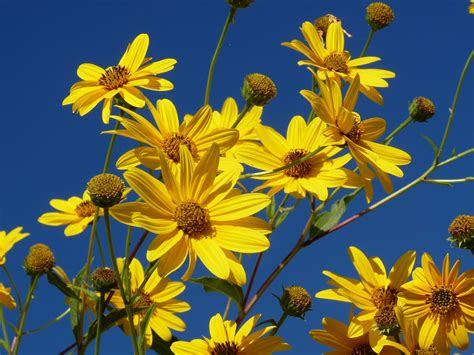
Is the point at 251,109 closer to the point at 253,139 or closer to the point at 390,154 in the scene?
the point at 253,139

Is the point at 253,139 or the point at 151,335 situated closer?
the point at 151,335

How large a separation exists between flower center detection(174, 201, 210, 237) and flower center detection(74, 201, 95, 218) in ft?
4.00

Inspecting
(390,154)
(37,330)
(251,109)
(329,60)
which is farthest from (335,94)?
(37,330)

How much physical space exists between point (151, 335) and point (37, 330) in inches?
21.3

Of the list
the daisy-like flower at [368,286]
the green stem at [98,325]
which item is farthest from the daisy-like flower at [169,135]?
the daisy-like flower at [368,286]

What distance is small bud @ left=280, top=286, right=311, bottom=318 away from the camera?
92.2 inches

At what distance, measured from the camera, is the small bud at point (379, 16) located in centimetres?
319

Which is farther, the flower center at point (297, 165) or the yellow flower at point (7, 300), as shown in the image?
the yellow flower at point (7, 300)

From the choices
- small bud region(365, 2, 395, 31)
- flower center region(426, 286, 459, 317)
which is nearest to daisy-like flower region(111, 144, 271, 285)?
flower center region(426, 286, 459, 317)

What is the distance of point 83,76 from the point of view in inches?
102

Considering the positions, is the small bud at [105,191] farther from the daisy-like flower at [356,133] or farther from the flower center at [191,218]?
the daisy-like flower at [356,133]

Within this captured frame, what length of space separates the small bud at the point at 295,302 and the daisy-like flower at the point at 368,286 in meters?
0.06

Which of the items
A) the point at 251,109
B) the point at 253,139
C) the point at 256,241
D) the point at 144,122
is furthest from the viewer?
the point at 251,109

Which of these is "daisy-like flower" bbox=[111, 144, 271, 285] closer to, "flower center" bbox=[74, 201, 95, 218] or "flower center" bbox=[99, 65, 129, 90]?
"flower center" bbox=[99, 65, 129, 90]
